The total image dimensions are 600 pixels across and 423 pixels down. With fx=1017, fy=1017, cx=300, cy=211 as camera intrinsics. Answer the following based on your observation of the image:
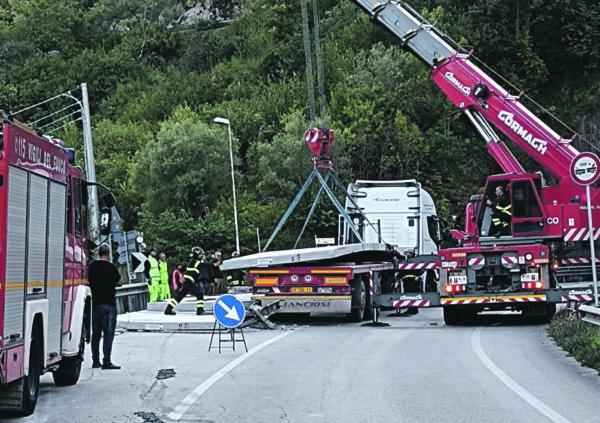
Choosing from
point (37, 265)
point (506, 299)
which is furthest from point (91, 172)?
point (37, 265)

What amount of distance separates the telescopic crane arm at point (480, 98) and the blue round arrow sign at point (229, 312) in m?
8.68

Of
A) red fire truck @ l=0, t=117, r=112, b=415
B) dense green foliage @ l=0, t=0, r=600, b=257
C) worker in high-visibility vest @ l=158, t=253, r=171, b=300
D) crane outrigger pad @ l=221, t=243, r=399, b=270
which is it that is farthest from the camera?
dense green foliage @ l=0, t=0, r=600, b=257

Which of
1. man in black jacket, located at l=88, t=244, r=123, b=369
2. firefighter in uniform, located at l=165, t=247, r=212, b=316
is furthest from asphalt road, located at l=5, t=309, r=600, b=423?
firefighter in uniform, located at l=165, t=247, r=212, b=316

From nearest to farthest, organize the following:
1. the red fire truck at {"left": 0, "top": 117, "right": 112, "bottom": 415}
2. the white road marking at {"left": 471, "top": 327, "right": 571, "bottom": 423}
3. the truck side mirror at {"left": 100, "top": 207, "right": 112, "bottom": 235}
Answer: the red fire truck at {"left": 0, "top": 117, "right": 112, "bottom": 415} < the white road marking at {"left": 471, "top": 327, "right": 571, "bottom": 423} < the truck side mirror at {"left": 100, "top": 207, "right": 112, "bottom": 235}

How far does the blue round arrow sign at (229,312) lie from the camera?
1606 cm

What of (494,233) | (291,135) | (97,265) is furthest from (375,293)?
(291,135)

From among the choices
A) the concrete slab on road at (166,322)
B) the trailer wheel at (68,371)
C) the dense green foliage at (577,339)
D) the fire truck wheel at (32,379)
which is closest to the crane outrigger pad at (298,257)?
the concrete slab on road at (166,322)

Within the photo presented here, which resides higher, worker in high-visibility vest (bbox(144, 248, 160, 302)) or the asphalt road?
worker in high-visibility vest (bbox(144, 248, 160, 302))

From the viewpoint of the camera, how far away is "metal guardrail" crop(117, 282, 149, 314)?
25297 mm

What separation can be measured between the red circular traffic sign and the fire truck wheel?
10.3 meters

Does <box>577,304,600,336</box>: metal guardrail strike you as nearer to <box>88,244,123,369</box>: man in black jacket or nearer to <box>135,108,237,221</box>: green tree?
<box>88,244,123,369</box>: man in black jacket

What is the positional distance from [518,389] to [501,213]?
1059cm

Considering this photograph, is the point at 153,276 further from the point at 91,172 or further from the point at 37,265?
the point at 37,265

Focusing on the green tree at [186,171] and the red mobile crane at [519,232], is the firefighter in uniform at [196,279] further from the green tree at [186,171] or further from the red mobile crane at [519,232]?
the green tree at [186,171]
